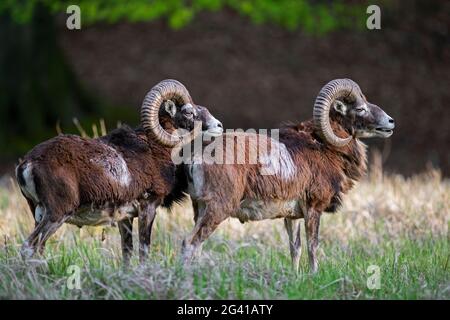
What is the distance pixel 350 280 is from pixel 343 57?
19.2 meters

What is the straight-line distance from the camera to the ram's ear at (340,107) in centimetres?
1014

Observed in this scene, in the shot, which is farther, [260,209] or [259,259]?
[259,259]

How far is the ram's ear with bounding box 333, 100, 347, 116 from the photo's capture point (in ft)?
33.3

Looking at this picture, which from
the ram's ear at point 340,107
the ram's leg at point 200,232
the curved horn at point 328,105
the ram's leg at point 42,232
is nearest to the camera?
the ram's leg at point 42,232

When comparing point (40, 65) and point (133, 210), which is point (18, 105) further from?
point (133, 210)

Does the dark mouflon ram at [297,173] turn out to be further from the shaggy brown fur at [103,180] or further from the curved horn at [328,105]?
the shaggy brown fur at [103,180]

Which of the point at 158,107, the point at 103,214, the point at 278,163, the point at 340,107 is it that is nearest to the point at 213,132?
the point at 158,107

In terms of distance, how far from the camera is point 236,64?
27.5 m

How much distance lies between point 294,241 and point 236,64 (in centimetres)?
1792

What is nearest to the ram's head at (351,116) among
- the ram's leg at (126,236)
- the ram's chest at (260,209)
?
the ram's chest at (260,209)

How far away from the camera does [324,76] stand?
2648cm

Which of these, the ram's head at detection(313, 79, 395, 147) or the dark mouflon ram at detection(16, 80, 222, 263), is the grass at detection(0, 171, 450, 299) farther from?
the ram's head at detection(313, 79, 395, 147)

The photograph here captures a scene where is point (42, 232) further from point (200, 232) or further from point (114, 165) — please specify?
point (200, 232)
